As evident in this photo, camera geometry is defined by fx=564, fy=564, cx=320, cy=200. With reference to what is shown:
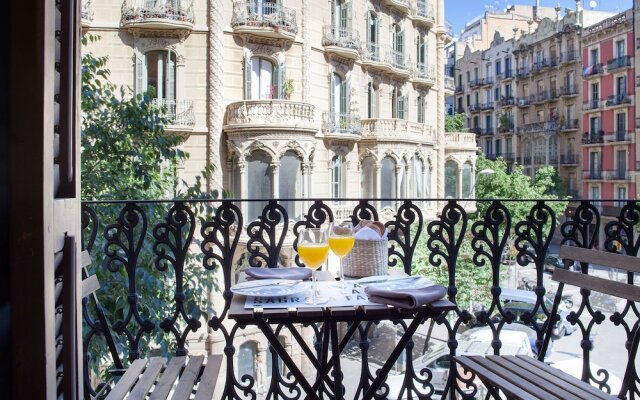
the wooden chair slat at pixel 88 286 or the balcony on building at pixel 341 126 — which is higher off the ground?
the balcony on building at pixel 341 126

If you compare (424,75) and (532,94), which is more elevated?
(532,94)

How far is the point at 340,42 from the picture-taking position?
1709 cm

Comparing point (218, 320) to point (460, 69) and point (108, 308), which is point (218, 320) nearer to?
point (108, 308)

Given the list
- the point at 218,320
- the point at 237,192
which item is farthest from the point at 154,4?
the point at 218,320

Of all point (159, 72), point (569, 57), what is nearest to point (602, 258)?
point (159, 72)

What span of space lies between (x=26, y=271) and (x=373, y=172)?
18.0 metres

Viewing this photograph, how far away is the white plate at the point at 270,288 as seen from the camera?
2.20 metres

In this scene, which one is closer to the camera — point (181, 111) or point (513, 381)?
point (513, 381)

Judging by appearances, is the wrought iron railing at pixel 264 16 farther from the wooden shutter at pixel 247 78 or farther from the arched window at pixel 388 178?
the arched window at pixel 388 178

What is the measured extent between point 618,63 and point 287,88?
2491 cm

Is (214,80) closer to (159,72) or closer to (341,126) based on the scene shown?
(159,72)

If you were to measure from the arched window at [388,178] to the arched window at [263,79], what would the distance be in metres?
5.04

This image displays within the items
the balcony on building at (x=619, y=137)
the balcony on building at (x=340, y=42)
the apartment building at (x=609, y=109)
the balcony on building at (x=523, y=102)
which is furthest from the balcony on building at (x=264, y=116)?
the balcony on building at (x=523, y=102)

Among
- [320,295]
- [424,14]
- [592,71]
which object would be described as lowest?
[320,295]
